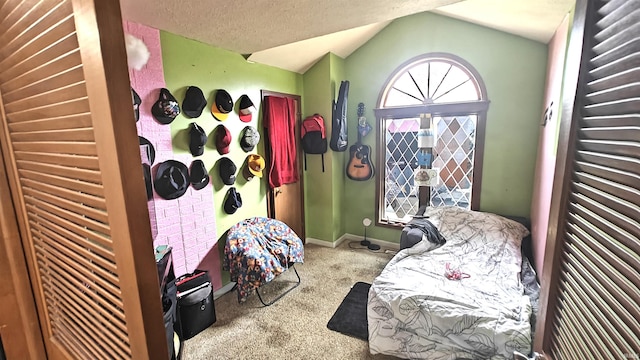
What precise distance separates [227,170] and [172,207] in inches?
22.2

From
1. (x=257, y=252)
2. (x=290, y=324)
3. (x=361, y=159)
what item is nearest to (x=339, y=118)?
(x=361, y=159)

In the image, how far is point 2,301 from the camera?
2.87 ft

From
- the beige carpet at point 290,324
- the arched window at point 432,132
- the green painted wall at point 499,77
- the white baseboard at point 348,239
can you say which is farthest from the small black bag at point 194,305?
the green painted wall at point 499,77

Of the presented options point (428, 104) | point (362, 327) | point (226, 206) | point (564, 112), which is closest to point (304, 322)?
point (362, 327)

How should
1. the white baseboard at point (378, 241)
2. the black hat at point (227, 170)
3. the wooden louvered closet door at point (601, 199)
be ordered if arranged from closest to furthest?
the wooden louvered closet door at point (601, 199), the black hat at point (227, 170), the white baseboard at point (378, 241)

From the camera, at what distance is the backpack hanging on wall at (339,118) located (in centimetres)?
337

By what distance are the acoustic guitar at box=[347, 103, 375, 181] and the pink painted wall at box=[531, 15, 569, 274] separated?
1712 mm

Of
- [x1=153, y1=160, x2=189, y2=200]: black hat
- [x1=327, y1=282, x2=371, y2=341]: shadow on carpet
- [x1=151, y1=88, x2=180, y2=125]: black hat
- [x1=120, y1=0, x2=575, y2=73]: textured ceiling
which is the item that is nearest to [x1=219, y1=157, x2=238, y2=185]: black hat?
[x1=153, y1=160, x2=189, y2=200]: black hat

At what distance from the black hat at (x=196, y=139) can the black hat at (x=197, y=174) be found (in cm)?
9

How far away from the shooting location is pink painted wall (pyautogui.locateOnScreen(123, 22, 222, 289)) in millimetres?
1972

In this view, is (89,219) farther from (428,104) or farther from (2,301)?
(428,104)

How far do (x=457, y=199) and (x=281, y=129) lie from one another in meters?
2.21

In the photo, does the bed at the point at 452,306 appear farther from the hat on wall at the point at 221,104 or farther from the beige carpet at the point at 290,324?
the hat on wall at the point at 221,104

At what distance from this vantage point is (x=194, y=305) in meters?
2.08
